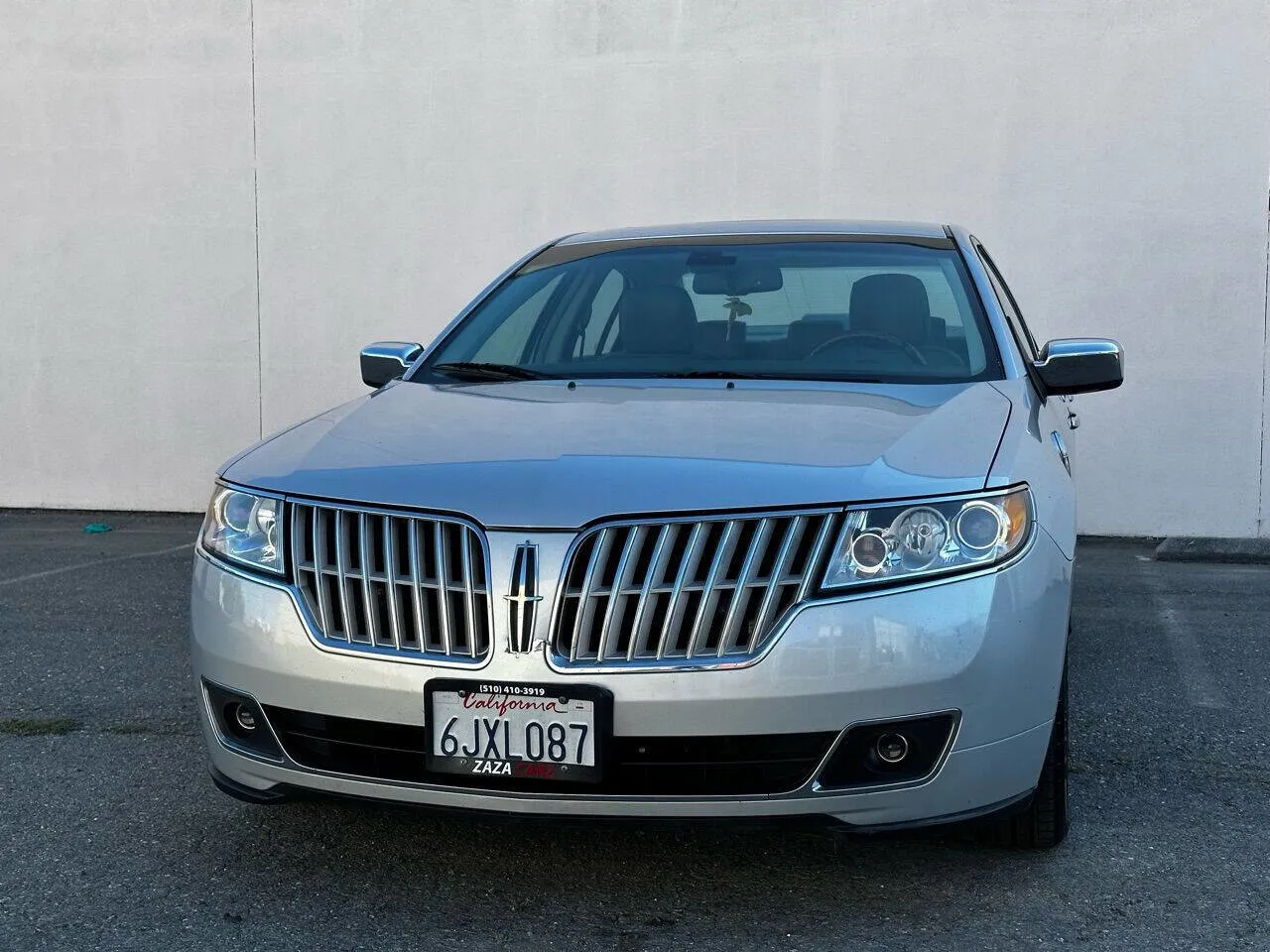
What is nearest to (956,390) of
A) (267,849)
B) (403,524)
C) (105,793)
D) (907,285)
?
(907,285)

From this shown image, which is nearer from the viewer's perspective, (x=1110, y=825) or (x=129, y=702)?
(x=1110, y=825)

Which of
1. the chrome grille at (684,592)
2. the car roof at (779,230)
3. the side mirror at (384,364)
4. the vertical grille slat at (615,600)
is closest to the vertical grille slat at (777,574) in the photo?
the chrome grille at (684,592)

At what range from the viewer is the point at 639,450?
2.96m

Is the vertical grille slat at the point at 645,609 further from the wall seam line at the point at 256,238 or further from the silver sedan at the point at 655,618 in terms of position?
the wall seam line at the point at 256,238

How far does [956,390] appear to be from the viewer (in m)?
3.52

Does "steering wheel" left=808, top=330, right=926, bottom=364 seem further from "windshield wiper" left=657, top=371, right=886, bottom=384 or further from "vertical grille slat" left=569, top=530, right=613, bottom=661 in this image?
"vertical grille slat" left=569, top=530, right=613, bottom=661

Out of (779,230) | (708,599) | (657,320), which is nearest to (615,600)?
(708,599)

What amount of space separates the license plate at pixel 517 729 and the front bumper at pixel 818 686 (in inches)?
1.0

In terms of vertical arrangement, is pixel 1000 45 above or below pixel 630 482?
above

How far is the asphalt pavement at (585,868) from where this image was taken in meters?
2.89

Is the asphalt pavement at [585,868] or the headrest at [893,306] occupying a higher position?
the headrest at [893,306]

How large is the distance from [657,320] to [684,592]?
5.17 ft

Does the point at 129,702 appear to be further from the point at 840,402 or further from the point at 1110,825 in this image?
the point at 1110,825

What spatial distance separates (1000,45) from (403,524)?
250 inches
